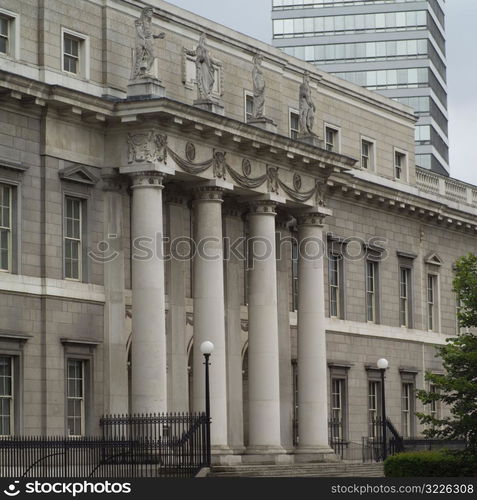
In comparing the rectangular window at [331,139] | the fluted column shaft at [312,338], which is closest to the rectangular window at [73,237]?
the fluted column shaft at [312,338]

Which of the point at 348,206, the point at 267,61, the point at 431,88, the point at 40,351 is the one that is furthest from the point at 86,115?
the point at 431,88

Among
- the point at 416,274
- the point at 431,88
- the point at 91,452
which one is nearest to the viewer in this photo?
the point at 91,452

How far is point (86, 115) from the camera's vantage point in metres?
50.9

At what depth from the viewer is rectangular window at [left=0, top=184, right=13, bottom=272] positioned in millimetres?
48531

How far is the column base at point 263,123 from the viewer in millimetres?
56562

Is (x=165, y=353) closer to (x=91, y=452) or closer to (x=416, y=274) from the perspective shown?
(x=91, y=452)

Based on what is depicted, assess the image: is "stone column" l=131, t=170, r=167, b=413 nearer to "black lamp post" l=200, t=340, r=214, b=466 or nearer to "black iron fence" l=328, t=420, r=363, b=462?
"black lamp post" l=200, t=340, r=214, b=466

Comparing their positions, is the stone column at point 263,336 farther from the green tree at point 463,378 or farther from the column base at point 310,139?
the green tree at point 463,378

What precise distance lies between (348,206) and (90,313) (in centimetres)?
1808

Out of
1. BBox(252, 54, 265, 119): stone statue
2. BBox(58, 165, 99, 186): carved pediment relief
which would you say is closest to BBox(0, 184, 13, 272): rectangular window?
BBox(58, 165, 99, 186): carved pediment relief

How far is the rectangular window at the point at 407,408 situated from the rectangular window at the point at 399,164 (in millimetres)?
8811

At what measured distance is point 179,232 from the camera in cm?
5566

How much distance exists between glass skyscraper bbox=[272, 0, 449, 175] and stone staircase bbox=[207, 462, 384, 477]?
81889mm

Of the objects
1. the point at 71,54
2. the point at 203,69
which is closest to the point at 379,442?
the point at 203,69
